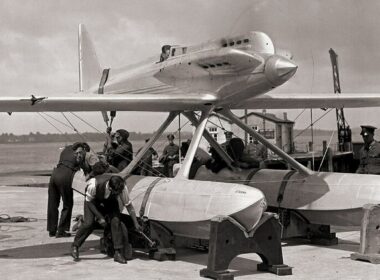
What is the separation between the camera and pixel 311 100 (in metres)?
11.0

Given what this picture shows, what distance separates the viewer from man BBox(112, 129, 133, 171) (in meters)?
11.6

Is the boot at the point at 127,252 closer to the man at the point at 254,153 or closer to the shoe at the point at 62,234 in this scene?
the shoe at the point at 62,234

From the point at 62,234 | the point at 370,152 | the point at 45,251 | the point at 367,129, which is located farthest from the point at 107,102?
the point at 370,152

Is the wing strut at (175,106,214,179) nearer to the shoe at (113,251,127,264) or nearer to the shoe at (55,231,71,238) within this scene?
the shoe at (113,251,127,264)

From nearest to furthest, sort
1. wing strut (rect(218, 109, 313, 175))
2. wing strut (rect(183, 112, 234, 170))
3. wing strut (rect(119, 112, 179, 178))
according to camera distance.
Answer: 1. wing strut (rect(218, 109, 313, 175))
2. wing strut (rect(119, 112, 179, 178))
3. wing strut (rect(183, 112, 234, 170))

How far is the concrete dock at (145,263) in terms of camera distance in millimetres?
7055

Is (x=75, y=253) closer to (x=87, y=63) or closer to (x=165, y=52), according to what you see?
(x=165, y=52)

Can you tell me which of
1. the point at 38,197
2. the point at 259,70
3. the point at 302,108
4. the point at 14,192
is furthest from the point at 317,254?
the point at 14,192

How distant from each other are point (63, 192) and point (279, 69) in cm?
459

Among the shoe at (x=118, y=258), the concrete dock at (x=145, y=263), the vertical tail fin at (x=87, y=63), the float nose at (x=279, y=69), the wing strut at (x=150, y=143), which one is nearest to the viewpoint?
the concrete dock at (x=145, y=263)

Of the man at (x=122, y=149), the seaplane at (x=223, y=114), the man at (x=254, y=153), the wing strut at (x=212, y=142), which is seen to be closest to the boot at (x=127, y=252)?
the seaplane at (x=223, y=114)

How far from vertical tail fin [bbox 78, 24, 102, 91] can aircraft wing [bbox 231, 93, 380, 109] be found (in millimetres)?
5880

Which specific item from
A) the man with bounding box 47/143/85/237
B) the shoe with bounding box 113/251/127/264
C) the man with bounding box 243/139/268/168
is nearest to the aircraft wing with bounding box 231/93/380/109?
the man with bounding box 243/139/268/168

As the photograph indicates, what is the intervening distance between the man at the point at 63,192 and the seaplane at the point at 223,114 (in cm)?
121
